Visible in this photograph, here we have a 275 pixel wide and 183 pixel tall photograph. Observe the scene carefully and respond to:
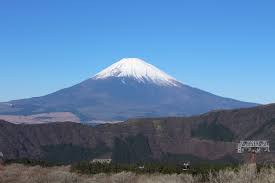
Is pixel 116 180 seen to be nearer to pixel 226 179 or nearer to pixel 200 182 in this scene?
pixel 200 182

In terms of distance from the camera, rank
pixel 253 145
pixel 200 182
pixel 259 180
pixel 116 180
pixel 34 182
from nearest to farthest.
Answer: pixel 259 180, pixel 200 182, pixel 34 182, pixel 116 180, pixel 253 145

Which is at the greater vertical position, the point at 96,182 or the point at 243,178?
the point at 243,178

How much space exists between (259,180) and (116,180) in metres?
55.5

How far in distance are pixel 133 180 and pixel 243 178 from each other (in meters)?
55.4

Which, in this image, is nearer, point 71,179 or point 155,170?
point 71,179

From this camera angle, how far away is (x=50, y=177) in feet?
322

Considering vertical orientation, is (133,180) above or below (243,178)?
below

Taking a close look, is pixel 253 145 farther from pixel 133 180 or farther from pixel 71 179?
pixel 71 179

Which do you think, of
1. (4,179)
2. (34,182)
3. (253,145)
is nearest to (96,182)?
(34,182)

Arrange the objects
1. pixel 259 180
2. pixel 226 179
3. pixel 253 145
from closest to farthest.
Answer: pixel 259 180
pixel 226 179
pixel 253 145

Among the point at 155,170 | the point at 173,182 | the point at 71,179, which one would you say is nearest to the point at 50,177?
the point at 71,179

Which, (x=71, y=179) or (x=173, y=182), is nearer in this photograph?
(x=173, y=182)

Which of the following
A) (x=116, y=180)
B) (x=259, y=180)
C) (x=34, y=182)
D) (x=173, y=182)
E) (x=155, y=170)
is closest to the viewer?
(x=259, y=180)

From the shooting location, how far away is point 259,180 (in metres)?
45.8
